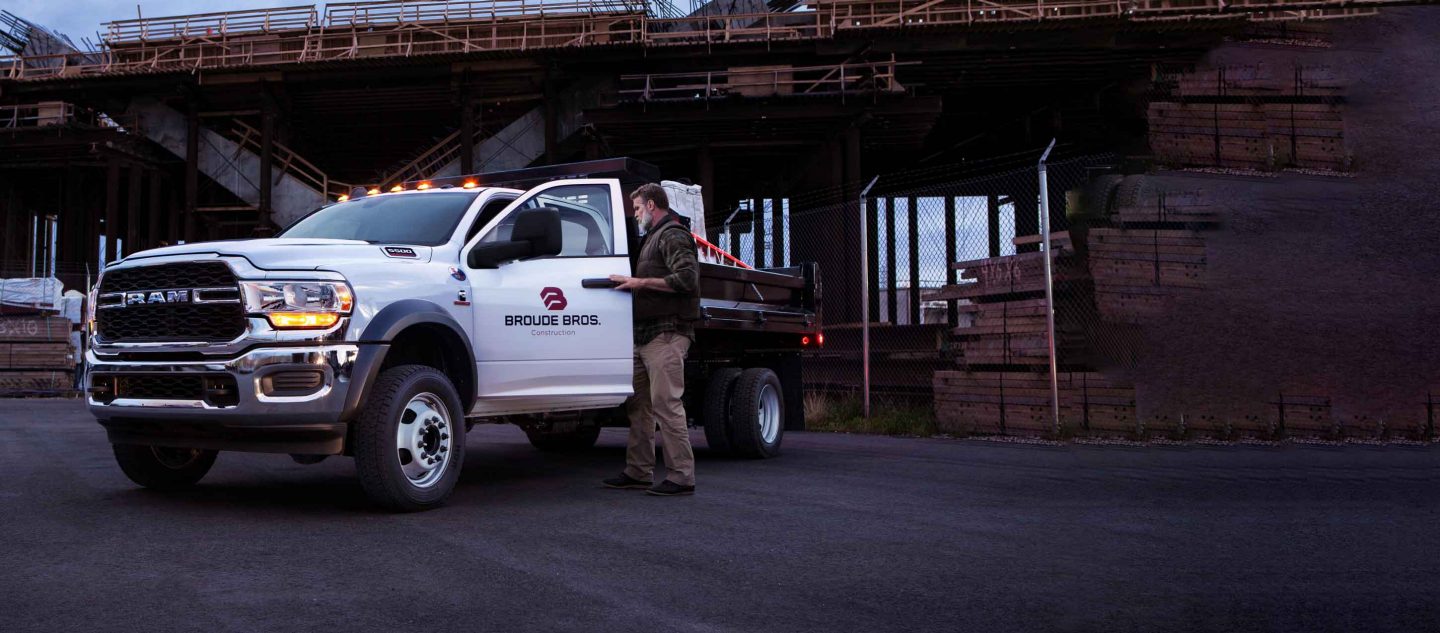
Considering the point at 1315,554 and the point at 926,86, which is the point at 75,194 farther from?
the point at 1315,554

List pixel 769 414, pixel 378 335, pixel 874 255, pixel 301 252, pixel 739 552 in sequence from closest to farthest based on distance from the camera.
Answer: pixel 739 552 < pixel 378 335 < pixel 301 252 < pixel 769 414 < pixel 874 255

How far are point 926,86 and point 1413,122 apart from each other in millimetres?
17579

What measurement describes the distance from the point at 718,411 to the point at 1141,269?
5383 millimetres

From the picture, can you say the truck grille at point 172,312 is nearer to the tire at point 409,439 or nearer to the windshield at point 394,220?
the tire at point 409,439

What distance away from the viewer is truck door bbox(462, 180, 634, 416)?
6539mm

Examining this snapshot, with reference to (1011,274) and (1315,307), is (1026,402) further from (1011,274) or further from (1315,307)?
(1315,307)

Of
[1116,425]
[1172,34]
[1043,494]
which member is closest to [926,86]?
[1172,34]

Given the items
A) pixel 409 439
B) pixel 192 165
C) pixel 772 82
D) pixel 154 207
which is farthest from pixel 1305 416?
pixel 154 207

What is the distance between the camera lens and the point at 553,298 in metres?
6.88

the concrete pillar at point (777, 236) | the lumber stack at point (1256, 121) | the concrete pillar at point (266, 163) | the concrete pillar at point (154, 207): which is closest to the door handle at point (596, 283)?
Answer: the lumber stack at point (1256, 121)

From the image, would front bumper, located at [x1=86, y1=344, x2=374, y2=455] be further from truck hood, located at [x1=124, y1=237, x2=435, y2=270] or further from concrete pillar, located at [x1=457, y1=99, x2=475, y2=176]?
concrete pillar, located at [x1=457, y1=99, x2=475, y2=176]

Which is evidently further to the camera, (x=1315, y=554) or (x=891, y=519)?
(x=891, y=519)

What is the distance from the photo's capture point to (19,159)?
32969 millimetres

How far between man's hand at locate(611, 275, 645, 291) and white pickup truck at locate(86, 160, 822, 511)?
0.17 m
